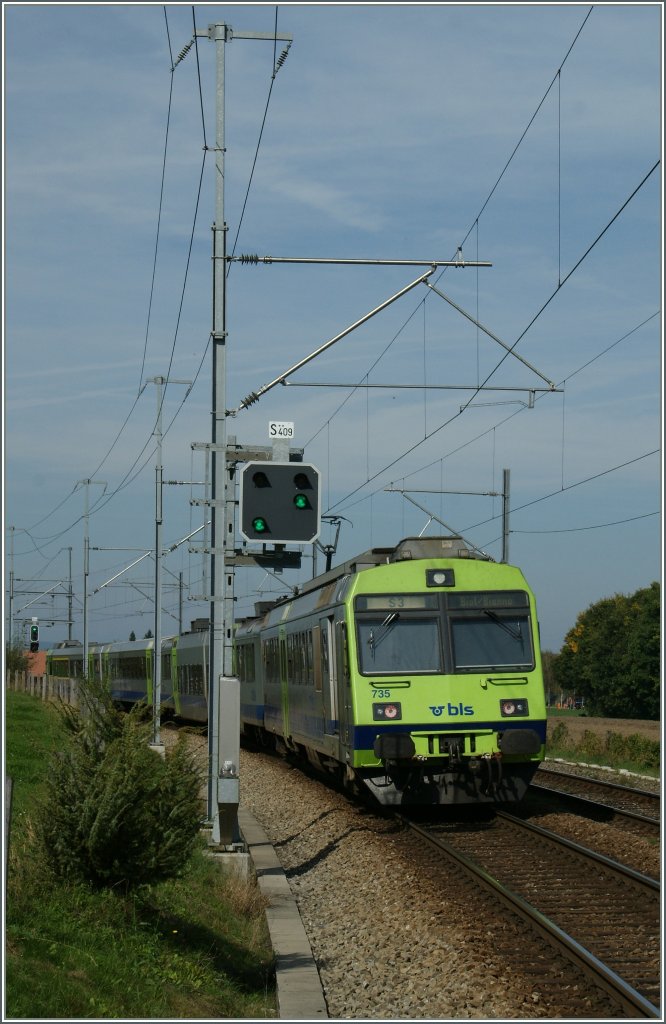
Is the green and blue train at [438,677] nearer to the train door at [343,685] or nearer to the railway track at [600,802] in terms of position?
the train door at [343,685]

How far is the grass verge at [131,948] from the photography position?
7617mm

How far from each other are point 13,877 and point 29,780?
7.71 meters

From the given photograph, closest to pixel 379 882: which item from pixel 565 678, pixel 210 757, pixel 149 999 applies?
pixel 210 757

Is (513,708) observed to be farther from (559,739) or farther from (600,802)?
(559,739)

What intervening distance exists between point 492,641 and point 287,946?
6.38 meters

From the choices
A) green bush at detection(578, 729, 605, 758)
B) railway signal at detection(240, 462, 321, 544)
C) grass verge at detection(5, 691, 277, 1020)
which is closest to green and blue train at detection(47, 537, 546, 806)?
grass verge at detection(5, 691, 277, 1020)

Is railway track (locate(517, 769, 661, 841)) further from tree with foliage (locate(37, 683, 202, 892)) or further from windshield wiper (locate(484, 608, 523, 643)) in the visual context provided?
tree with foliage (locate(37, 683, 202, 892))

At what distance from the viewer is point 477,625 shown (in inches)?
617

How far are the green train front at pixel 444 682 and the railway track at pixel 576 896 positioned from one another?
Answer: 70 cm

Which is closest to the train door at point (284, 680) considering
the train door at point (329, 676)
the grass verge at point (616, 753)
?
the train door at point (329, 676)

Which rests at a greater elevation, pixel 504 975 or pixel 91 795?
pixel 91 795

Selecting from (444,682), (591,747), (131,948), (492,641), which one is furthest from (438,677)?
(591,747)

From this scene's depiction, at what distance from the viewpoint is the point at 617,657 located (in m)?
98.0

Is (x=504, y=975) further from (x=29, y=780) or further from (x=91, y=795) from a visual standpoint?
(x=29, y=780)
